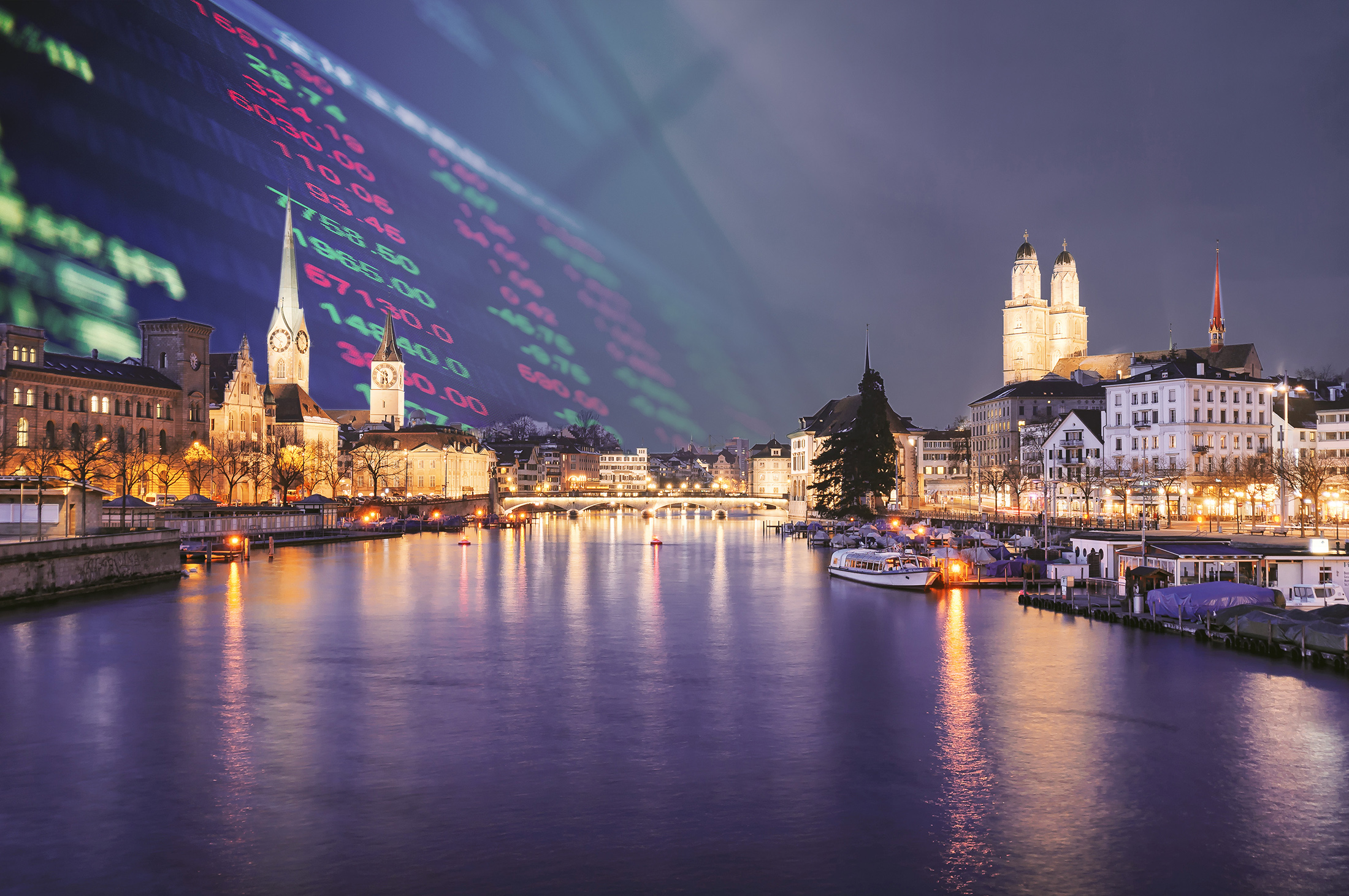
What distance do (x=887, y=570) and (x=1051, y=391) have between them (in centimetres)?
8986

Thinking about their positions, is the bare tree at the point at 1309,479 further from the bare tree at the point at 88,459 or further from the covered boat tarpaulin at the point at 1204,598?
the bare tree at the point at 88,459

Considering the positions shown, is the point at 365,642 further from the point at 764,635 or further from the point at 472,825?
the point at 472,825

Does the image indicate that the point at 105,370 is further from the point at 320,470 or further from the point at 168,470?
the point at 320,470

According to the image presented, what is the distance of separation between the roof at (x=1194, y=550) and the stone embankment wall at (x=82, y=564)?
165 ft

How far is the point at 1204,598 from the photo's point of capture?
1655 inches

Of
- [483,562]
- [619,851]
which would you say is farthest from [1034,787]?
[483,562]

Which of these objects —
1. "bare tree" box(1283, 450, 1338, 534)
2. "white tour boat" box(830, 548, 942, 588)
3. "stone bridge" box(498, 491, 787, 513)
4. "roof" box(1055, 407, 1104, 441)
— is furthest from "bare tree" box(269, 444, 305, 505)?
"bare tree" box(1283, 450, 1338, 534)

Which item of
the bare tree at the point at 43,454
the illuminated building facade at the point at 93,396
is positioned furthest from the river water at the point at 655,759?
the illuminated building facade at the point at 93,396

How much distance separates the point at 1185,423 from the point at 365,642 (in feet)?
242

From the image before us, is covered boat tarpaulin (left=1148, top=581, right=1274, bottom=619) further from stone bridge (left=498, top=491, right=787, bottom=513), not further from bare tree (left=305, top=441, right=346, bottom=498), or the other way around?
stone bridge (left=498, top=491, right=787, bottom=513)

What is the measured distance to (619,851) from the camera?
1941 cm

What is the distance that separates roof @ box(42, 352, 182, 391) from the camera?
106125 mm

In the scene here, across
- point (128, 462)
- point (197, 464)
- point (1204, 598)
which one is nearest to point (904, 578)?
point (1204, 598)

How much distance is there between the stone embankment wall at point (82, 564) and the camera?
4862 centimetres
